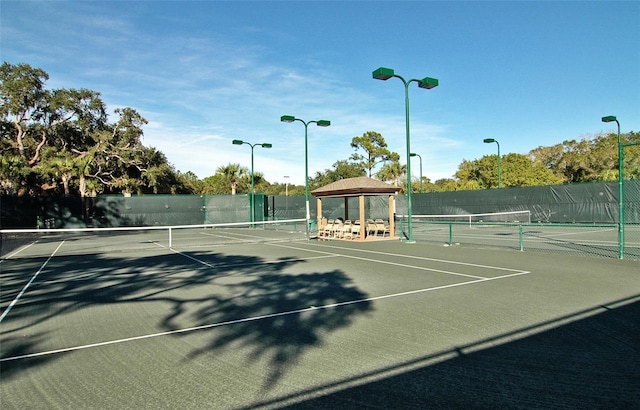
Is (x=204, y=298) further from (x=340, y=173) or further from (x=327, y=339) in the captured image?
(x=340, y=173)

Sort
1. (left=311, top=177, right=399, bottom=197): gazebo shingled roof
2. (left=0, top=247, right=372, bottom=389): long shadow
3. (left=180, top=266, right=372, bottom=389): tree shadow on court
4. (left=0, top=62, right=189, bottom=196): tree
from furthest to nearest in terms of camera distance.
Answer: (left=0, top=62, right=189, bottom=196): tree → (left=311, top=177, right=399, bottom=197): gazebo shingled roof → (left=0, top=247, right=372, bottom=389): long shadow → (left=180, top=266, right=372, bottom=389): tree shadow on court

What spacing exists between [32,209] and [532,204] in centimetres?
3432

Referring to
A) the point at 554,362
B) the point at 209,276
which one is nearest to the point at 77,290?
the point at 209,276

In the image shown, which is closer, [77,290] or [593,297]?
[593,297]

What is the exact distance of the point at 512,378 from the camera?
3922 mm

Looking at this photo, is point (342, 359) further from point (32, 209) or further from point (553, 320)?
point (32, 209)

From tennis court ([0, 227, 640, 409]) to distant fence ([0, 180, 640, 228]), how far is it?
18131 mm

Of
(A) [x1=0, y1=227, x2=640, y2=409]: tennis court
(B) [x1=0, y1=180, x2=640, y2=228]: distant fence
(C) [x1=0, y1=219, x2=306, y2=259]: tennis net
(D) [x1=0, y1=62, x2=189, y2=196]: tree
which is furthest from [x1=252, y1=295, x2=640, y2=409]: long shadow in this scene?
(D) [x1=0, y1=62, x2=189, y2=196]: tree

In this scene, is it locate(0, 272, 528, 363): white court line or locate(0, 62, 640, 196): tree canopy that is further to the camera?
locate(0, 62, 640, 196): tree canopy

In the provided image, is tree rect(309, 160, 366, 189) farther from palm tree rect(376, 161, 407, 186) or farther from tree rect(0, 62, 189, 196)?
tree rect(0, 62, 189, 196)

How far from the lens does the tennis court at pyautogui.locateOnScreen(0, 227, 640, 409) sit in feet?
12.1

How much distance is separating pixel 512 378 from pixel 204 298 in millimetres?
5282

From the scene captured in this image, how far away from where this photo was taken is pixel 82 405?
3.54 metres

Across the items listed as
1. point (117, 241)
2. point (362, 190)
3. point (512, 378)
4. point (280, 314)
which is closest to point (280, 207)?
point (117, 241)
